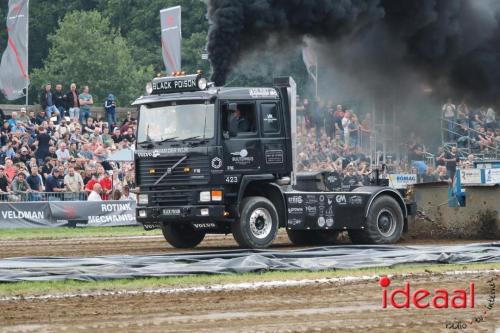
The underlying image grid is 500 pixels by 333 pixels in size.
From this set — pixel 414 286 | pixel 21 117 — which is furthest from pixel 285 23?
pixel 21 117

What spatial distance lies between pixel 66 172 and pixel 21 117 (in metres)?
4.08

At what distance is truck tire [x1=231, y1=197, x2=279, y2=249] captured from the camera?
1883 centimetres

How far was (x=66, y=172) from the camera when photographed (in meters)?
28.2

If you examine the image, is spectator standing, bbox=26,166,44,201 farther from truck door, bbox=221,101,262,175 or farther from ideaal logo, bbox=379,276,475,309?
ideaal logo, bbox=379,276,475,309

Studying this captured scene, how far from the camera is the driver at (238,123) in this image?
62.2 ft

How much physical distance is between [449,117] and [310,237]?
12033mm

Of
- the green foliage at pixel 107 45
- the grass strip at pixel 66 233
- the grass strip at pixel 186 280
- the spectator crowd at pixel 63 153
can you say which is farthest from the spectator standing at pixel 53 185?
the green foliage at pixel 107 45

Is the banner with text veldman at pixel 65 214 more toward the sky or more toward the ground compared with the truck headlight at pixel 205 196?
more toward the ground

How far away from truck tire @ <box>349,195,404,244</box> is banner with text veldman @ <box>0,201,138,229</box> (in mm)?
8829

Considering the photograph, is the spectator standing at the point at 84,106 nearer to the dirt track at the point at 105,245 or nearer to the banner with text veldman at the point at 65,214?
the banner with text veldman at the point at 65,214

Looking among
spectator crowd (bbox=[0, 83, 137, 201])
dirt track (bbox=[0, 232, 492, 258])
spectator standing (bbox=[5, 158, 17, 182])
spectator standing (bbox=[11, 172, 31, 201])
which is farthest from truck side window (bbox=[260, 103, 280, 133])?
spectator standing (bbox=[5, 158, 17, 182])

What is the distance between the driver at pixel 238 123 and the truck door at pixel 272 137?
283mm

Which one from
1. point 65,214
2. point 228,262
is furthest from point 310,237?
point 65,214

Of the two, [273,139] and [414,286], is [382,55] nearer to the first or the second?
[273,139]
